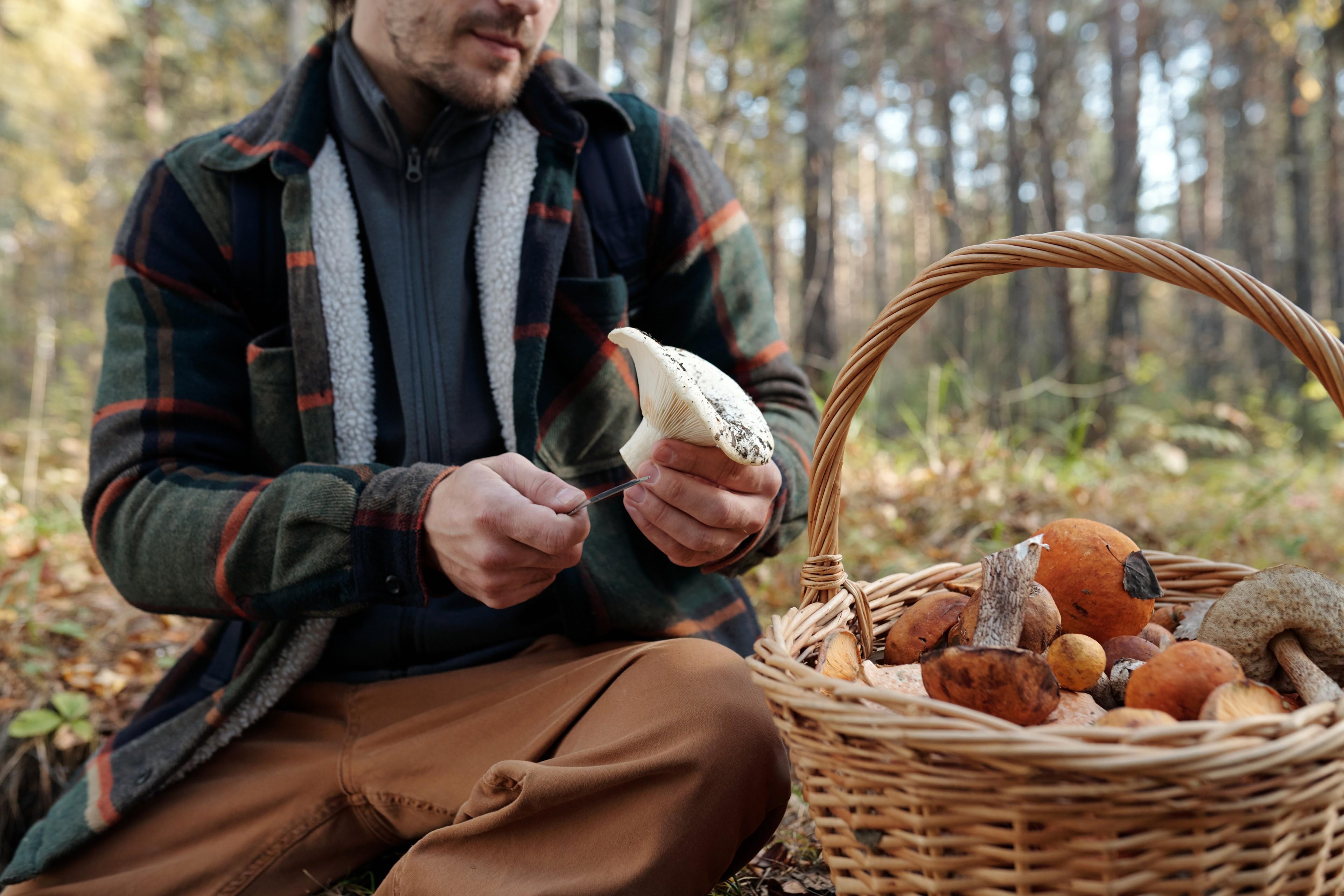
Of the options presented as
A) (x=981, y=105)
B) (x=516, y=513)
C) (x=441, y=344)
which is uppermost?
(x=981, y=105)

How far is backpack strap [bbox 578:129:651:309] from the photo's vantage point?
1960 mm

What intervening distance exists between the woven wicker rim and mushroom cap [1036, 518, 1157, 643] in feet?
0.83

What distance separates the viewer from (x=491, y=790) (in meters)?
1.33

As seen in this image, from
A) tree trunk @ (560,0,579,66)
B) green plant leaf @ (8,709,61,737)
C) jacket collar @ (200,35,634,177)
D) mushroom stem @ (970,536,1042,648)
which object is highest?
tree trunk @ (560,0,579,66)

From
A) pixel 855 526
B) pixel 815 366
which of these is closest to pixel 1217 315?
pixel 815 366

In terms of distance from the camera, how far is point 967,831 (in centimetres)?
89

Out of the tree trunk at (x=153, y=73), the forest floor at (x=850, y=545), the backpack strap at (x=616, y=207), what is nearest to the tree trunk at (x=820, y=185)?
the forest floor at (x=850, y=545)

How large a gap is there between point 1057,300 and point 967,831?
7.92 m

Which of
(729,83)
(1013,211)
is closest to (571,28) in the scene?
(729,83)

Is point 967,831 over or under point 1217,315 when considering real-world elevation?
under

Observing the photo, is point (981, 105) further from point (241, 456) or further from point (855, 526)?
point (241, 456)

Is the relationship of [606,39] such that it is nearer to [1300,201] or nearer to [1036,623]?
[1036,623]

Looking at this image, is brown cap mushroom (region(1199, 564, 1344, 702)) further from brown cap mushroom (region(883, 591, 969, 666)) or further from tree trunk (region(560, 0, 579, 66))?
tree trunk (region(560, 0, 579, 66))

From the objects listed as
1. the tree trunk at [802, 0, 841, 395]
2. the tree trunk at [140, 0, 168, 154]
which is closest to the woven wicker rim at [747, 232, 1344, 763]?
the tree trunk at [802, 0, 841, 395]
